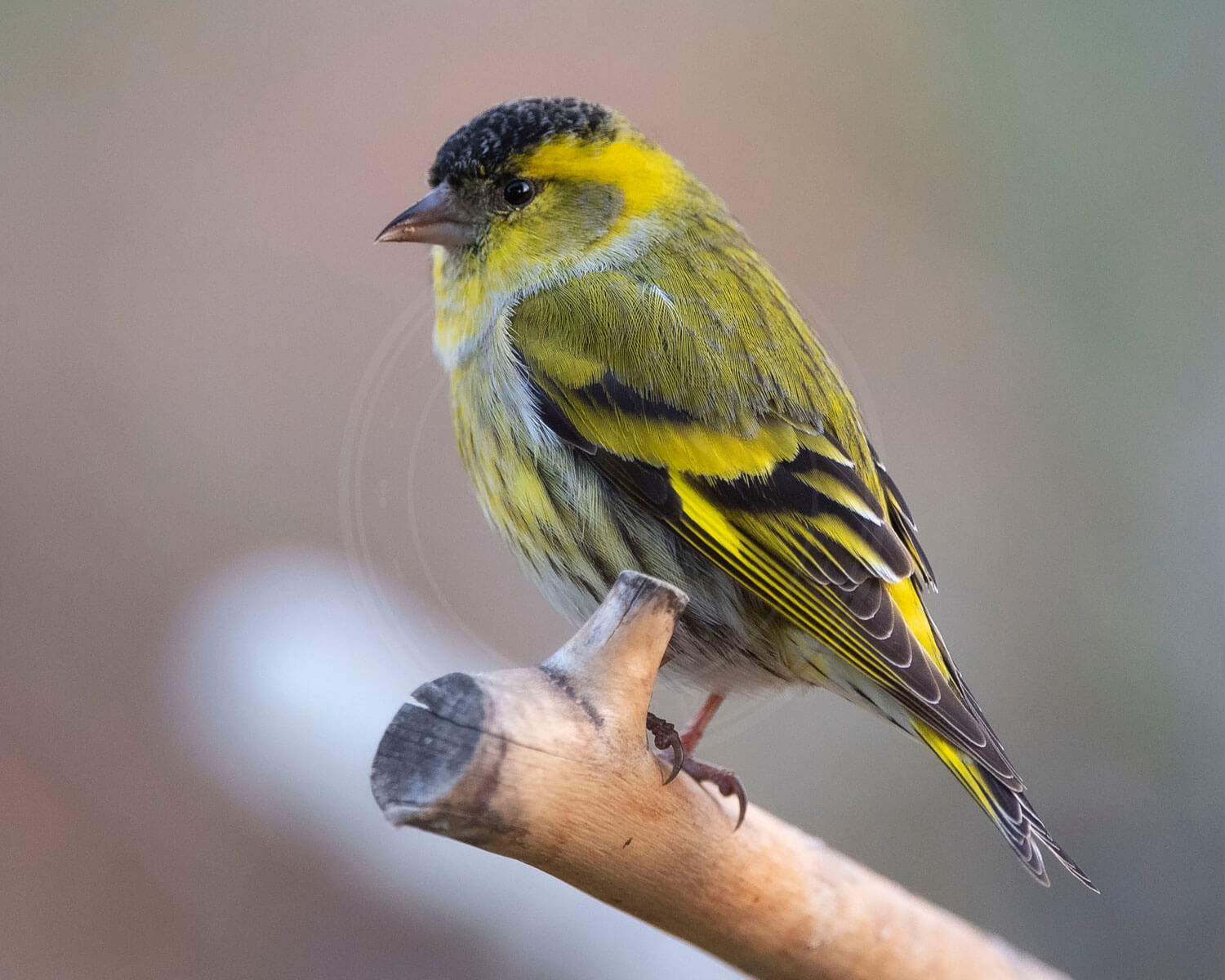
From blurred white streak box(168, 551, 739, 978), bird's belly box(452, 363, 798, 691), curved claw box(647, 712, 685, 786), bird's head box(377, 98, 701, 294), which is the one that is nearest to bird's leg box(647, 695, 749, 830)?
curved claw box(647, 712, 685, 786)

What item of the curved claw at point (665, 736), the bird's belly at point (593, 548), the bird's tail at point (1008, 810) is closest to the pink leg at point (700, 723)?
the bird's belly at point (593, 548)

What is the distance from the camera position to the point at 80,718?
2.65 metres

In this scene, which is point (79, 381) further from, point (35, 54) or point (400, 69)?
point (400, 69)

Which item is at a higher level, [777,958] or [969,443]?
[969,443]

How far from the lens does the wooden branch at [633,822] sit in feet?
3.32

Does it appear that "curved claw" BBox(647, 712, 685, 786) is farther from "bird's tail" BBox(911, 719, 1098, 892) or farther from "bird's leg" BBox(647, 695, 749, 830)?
"bird's tail" BBox(911, 719, 1098, 892)

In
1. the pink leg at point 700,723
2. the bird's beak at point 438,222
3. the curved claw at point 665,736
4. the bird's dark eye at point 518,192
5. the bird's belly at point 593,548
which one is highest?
the bird's dark eye at point 518,192

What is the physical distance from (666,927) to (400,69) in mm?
2250

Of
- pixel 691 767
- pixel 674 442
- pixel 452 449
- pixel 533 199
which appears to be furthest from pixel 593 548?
pixel 452 449

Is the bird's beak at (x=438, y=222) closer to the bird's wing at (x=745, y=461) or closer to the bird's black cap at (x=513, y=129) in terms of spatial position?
the bird's black cap at (x=513, y=129)

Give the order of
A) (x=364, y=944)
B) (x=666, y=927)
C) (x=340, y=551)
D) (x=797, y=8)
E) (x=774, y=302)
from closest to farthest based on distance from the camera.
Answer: (x=666, y=927) < (x=774, y=302) < (x=364, y=944) < (x=340, y=551) < (x=797, y=8)

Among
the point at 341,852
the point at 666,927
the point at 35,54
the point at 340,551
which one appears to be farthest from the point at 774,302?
the point at 35,54

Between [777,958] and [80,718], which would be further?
[80,718]

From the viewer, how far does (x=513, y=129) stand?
1.66 metres
